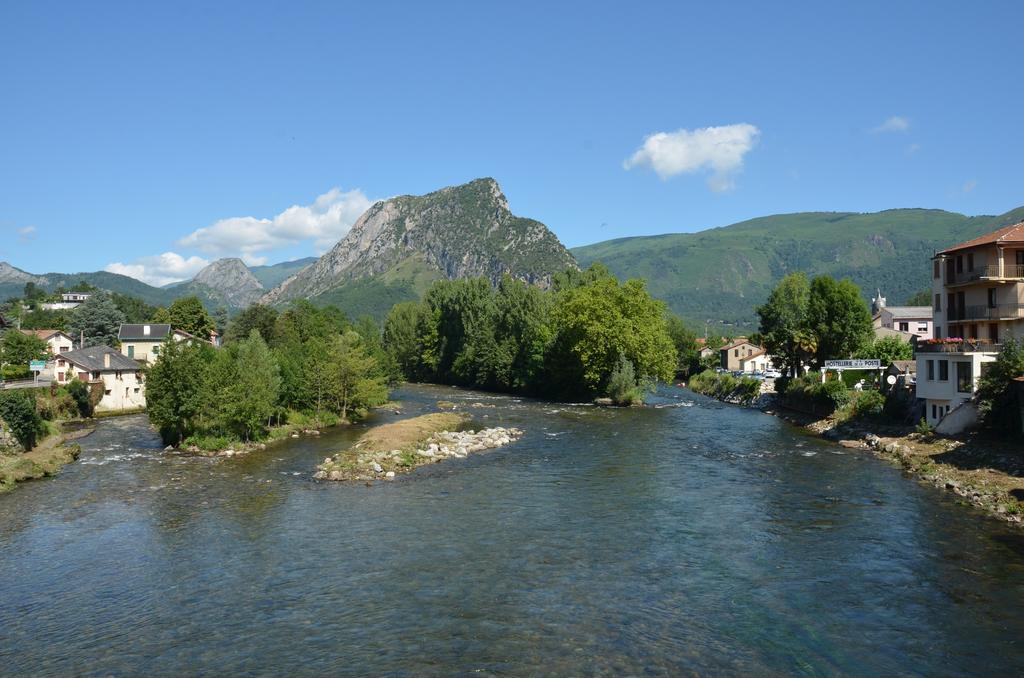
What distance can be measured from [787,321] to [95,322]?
364 ft

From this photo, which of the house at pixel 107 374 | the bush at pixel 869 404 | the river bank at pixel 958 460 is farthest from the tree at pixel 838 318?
Result: the house at pixel 107 374

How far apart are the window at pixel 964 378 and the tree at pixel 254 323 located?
84683mm

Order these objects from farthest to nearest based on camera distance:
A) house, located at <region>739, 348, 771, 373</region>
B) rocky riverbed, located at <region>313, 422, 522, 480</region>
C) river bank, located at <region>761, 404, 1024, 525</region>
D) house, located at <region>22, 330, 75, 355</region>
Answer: house, located at <region>739, 348, 771, 373</region> → house, located at <region>22, 330, 75, 355</region> → rocky riverbed, located at <region>313, 422, 522, 480</region> → river bank, located at <region>761, 404, 1024, 525</region>

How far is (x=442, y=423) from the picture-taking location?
59.8 metres

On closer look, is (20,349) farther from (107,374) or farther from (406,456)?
(406,456)

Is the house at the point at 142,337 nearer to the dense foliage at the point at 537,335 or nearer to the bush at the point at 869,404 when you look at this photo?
the dense foliage at the point at 537,335

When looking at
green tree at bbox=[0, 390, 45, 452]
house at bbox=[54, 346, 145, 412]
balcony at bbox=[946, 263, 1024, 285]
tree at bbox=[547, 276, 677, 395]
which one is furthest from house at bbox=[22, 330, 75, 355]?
balcony at bbox=[946, 263, 1024, 285]

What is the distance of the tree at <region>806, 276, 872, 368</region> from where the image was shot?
7212cm

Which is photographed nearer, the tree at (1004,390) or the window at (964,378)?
the tree at (1004,390)

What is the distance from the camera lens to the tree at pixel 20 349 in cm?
8812

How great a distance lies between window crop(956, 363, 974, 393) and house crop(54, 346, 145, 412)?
69.5 meters

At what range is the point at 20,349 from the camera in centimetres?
9019

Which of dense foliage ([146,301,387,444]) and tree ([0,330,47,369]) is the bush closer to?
dense foliage ([146,301,387,444])

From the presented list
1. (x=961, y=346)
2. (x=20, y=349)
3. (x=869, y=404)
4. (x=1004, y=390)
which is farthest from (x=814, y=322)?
(x=20, y=349)
